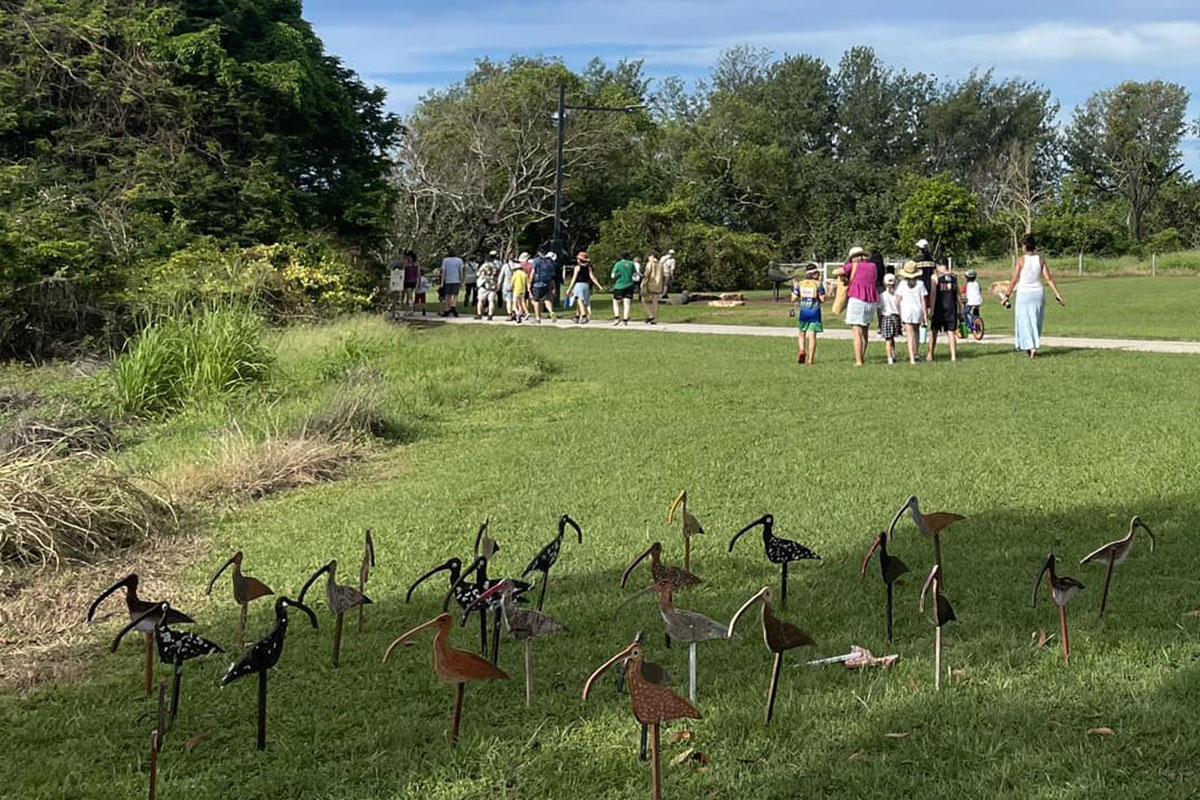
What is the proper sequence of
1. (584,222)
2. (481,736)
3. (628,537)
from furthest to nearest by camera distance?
(584,222), (628,537), (481,736)

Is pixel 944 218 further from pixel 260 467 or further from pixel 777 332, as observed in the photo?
pixel 260 467

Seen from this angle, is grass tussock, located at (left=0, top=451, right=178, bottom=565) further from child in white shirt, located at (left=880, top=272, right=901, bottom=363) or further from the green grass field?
child in white shirt, located at (left=880, top=272, right=901, bottom=363)

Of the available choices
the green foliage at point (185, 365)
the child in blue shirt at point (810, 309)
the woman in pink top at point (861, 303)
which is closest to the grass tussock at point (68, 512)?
the green foliage at point (185, 365)

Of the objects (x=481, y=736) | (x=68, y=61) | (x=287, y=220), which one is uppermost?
(x=68, y=61)

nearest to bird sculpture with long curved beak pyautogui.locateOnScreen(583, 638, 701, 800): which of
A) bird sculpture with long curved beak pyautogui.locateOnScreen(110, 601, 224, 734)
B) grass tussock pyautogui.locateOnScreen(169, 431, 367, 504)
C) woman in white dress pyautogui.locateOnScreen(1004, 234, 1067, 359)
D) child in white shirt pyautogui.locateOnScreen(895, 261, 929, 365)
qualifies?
bird sculpture with long curved beak pyautogui.locateOnScreen(110, 601, 224, 734)

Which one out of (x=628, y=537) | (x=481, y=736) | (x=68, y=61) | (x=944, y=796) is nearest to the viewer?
(x=944, y=796)

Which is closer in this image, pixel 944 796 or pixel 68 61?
pixel 944 796

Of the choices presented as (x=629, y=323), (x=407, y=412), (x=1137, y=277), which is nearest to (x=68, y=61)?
(x=629, y=323)

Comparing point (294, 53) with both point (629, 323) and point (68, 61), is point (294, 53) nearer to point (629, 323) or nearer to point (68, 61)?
point (68, 61)

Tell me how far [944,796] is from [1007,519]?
323cm

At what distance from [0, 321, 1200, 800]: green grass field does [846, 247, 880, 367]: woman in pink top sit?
13.2ft

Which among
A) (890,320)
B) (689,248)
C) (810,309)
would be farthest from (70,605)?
(689,248)

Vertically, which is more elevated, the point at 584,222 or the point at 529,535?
the point at 584,222

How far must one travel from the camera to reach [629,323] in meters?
23.5
